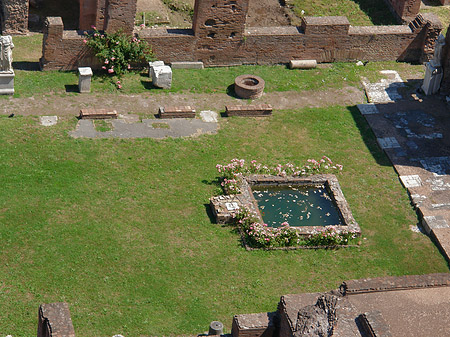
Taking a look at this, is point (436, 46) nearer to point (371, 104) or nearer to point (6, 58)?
point (371, 104)

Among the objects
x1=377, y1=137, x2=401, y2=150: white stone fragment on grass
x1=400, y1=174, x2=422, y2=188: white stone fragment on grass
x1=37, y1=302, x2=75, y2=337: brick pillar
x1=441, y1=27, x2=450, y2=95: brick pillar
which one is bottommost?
x1=400, y1=174, x2=422, y2=188: white stone fragment on grass

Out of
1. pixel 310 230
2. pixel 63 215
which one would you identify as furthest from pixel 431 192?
pixel 63 215

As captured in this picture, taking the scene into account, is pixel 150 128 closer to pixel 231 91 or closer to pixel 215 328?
pixel 231 91

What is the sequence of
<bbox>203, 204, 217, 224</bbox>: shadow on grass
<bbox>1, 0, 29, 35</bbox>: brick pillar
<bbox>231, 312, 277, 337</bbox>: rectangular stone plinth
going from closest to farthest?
<bbox>231, 312, 277, 337</bbox>: rectangular stone plinth, <bbox>203, 204, 217, 224</bbox>: shadow on grass, <bbox>1, 0, 29, 35</bbox>: brick pillar

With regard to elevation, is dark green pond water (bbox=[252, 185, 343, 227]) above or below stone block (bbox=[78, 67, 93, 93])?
below

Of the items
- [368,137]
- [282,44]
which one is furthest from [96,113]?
[368,137]

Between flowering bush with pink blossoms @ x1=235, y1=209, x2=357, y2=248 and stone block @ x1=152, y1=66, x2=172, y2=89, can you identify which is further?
stone block @ x1=152, y1=66, x2=172, y2=89

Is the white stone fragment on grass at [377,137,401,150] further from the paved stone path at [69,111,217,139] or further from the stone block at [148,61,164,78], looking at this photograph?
the stone block at [148,61,164,78]

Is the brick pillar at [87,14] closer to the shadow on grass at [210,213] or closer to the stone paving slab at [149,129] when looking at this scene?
the stone paving slab at [149,129]

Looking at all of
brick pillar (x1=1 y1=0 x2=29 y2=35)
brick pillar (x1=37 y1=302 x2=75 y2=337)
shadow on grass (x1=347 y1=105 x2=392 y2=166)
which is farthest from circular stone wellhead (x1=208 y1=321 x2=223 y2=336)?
brick pillar (x1=1 y1=0 x2=29 y2=35)
